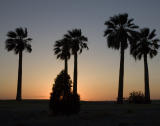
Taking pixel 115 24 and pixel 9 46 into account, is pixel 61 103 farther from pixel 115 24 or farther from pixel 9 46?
pixel 9 46

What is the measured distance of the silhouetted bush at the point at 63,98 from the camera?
19359 mm

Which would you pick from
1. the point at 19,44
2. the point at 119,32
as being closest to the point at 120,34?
the point at 119,32

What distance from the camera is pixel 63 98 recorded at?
19.4 m

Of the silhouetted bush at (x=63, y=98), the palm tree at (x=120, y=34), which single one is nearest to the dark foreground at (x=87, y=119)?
the silhouetted bush at (x=63, y=98)

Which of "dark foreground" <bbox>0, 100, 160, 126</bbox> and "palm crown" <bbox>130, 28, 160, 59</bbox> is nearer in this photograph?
"dark foreground" <bbox>0, 100, 160, 126</bbox>

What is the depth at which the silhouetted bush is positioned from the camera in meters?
19.4

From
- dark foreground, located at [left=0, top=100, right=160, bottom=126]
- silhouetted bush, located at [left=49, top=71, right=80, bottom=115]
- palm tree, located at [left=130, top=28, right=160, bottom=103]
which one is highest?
palm tree, located at [left=130, top=28, right=160, bottom=103]

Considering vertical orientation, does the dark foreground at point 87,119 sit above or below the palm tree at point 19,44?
below

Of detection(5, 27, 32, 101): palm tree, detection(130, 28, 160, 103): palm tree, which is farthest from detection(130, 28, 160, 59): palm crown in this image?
detection(5, 27, 32, 101): palm tree

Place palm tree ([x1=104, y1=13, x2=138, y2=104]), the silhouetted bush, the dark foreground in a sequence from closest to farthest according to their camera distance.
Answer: the dark foreground → the silhouetted bush → palm tree ([x1=104, y1=13, x2=138, y2=104])

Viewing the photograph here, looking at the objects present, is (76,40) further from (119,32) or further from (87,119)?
(87,119)

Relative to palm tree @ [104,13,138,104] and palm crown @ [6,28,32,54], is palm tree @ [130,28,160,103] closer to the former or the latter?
palm tree @ [104,13,138,104]

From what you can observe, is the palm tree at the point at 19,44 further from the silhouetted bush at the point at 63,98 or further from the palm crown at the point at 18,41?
the silhouetted bush at the point at 63,98

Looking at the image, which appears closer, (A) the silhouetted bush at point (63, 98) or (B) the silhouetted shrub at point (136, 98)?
(A) the silhouetted bush at point (63, 98)
